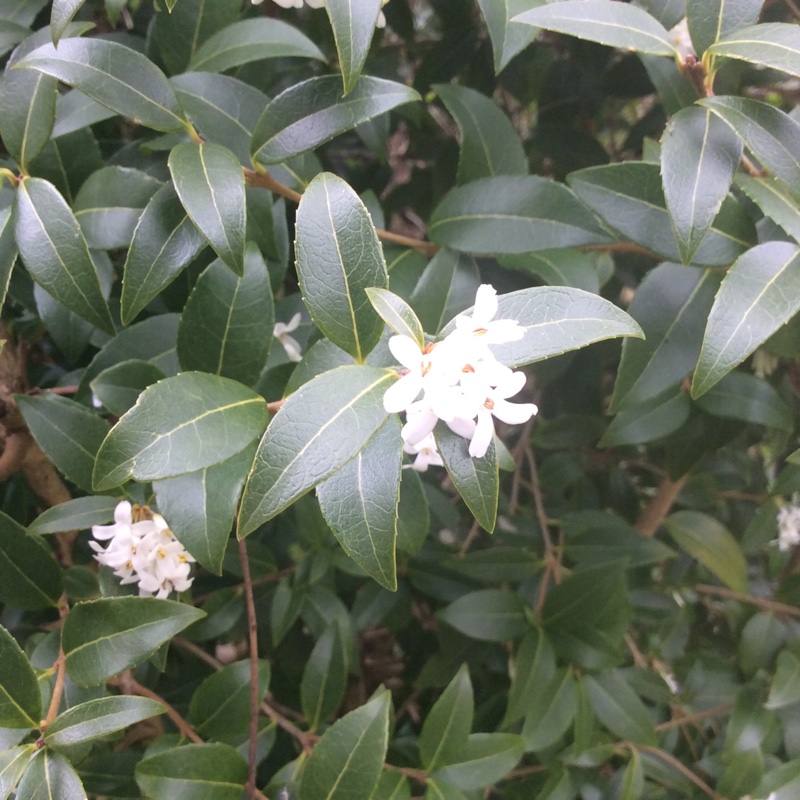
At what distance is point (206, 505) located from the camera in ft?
1.89

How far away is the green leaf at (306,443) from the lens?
1.40 feet

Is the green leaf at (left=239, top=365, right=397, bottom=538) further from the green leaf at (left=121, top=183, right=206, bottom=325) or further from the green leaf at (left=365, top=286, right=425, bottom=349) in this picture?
the green leaf at (left=121, top=183, right=206, bottom=325)

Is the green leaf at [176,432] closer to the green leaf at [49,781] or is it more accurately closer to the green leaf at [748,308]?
the green leaf at [49,781]

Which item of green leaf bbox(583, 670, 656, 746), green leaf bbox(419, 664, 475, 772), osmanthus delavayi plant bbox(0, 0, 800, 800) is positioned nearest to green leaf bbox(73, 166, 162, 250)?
osmanthus delavayi plant bbox(0, 0, 800, 800)

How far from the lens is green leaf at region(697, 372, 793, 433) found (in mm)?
851

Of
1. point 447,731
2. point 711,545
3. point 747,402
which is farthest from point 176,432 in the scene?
point 711,545

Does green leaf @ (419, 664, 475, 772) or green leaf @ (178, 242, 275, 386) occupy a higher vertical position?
green leaf @ (178, 242, 275, 386)

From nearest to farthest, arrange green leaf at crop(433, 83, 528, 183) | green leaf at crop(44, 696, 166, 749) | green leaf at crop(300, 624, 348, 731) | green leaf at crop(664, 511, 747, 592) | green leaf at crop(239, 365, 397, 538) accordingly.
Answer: green leaf at crop(239, 365, 397, 538) → green leaf at crop(44, 696, 166, 749) → green leaf at crop(433, 83, 528, 183) → green leaf at crop(300, 624, 348, 731) → green leaf at crop(664, 511, 747, 592)

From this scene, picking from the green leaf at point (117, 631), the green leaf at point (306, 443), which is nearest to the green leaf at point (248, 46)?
the green leaf at point (306, 443)

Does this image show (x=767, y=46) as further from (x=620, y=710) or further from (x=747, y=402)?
(x=620, y=710)

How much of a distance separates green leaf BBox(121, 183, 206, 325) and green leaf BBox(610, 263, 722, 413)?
0.44m

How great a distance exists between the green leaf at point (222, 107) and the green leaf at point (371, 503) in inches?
14.7

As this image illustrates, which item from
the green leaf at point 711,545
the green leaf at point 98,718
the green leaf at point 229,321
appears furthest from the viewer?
the green leaf at point 711,545

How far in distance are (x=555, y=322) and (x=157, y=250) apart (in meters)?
0.37
